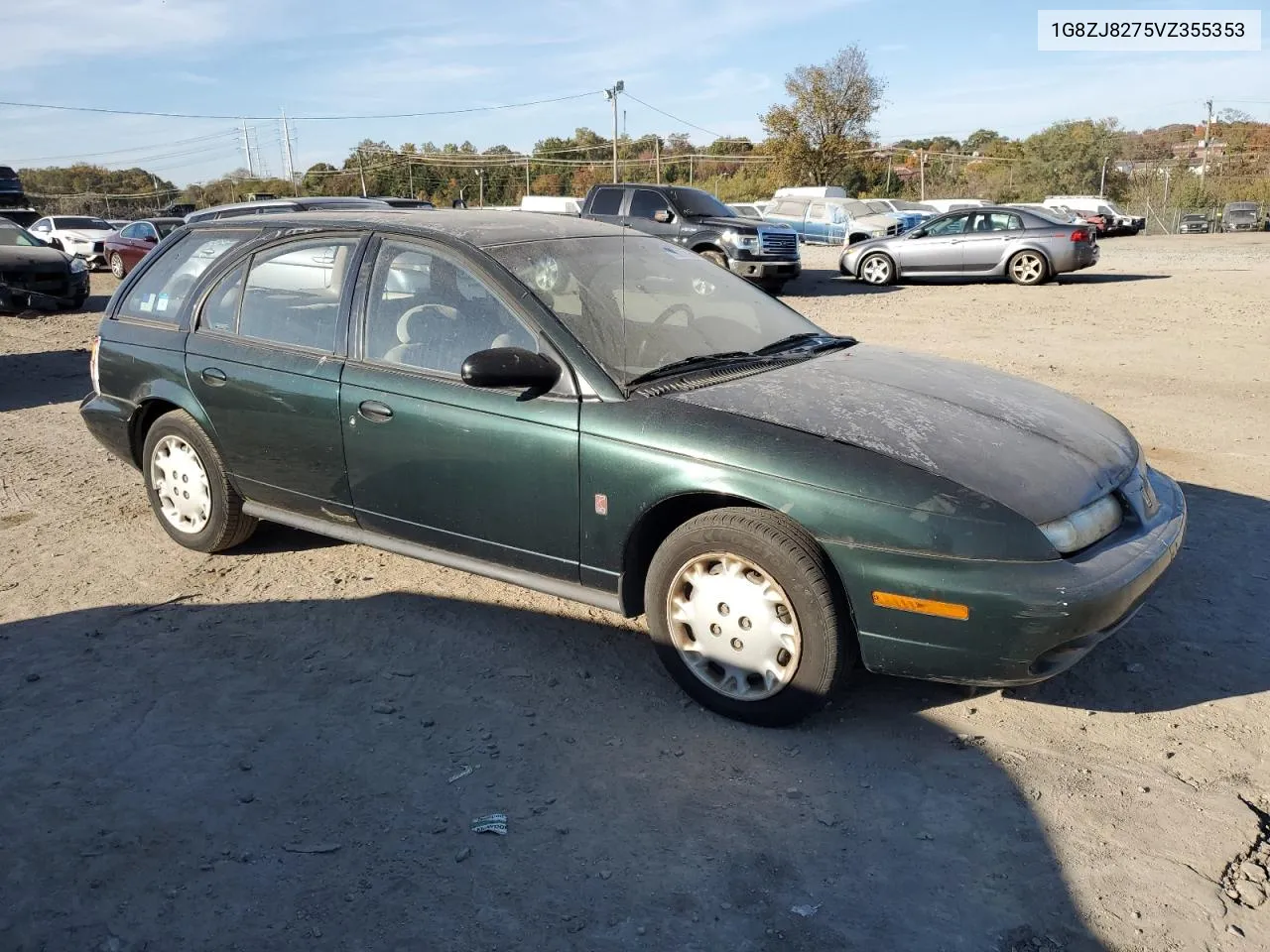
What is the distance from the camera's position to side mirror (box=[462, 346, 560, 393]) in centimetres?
349

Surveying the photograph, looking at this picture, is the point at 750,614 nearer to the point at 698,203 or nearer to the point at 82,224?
Result: the point at 698,203

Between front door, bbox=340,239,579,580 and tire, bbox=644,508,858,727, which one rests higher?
front door, bbox=340,239,579,580

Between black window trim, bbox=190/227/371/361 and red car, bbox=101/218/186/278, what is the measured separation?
17.5 metres

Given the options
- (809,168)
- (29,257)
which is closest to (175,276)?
(29,257)

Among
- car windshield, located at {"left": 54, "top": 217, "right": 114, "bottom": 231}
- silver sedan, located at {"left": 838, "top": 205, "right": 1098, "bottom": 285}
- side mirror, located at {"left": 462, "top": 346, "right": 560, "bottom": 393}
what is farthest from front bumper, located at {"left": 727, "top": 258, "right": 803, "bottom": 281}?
car windshield, located at {"left": 54, "top": 217, "right": 114, "bottom": 231}

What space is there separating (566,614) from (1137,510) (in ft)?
7.57

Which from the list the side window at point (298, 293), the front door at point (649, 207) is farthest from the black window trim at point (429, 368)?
the front door at point (649, 207)

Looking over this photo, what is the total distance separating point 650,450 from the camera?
11.1 ft

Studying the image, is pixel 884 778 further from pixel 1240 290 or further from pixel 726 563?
pixel 1240 290

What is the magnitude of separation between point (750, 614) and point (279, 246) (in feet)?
9.38

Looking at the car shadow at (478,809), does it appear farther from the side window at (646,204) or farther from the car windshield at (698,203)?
the car windshield at (698,203)

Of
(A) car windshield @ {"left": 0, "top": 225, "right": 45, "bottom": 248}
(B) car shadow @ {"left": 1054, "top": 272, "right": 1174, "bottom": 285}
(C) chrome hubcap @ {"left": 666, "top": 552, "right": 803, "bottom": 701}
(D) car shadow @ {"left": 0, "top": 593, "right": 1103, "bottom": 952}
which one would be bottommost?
(D) car shadow @ {"left": 0, "top": 593, "right": 1103, "bottom": 952}

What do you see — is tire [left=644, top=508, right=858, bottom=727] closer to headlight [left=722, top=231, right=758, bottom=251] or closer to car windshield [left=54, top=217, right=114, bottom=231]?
headlight [left=722, top=231, right=758, bottom=251]

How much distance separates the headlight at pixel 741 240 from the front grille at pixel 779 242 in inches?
5.9
